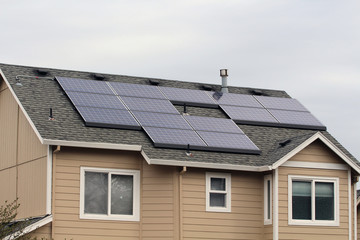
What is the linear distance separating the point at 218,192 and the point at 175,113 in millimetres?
3569

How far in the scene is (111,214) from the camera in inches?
1088

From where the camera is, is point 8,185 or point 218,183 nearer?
point 218,183

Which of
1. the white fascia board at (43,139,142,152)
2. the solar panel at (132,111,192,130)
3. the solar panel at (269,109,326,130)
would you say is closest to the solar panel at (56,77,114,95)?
the solar panel at (132,111,192,130)

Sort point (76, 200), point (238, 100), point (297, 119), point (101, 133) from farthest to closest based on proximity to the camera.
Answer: point (238, 100)
point (297, 119)
point (101, 133)
point (76, 200)

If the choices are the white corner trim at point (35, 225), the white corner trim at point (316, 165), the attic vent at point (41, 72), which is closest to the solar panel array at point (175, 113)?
the attic vent at point (41, 72)

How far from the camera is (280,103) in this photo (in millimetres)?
34781

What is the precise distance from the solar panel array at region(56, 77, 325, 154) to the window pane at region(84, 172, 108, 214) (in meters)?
1.86

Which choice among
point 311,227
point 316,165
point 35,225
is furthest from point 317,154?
point 35,225

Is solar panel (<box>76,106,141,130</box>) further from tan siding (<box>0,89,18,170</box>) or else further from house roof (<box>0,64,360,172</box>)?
tan siding (<box>0,89,18,170</box>)

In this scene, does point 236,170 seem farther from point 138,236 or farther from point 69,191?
point 69,191

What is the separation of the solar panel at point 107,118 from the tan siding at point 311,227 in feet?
17.6

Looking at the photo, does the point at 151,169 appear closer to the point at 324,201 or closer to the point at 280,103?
the point at 324,201

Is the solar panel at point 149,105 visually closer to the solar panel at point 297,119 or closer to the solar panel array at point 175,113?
the solar panel array at point 175,113

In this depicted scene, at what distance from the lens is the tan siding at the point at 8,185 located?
2958 cm
